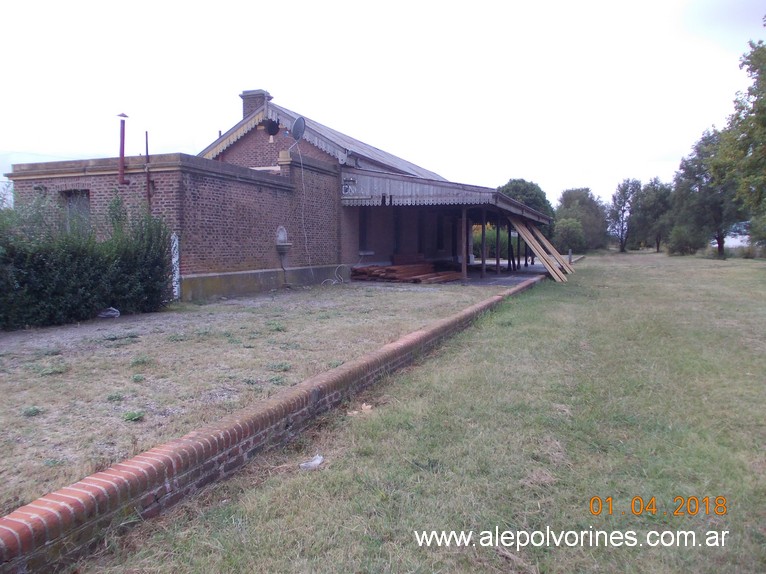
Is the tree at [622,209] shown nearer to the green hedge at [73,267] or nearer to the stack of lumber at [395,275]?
the stack of lumber at [395,275]

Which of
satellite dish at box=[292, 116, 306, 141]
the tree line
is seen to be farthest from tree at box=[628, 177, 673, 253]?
satellite dish at box=[292, 116, 306, 141]

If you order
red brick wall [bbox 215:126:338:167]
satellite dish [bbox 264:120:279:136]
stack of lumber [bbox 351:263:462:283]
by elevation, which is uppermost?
satellite dish [bbox 264:120:279:136]

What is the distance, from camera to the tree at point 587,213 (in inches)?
2554

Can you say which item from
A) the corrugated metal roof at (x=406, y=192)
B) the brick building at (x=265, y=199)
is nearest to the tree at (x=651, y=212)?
the brick building at (x=265, y=199)

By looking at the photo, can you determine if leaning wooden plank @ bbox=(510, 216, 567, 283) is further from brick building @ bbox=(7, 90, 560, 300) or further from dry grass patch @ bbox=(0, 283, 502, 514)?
dry grass patch @ bbox=(0, 283, 502, 514)

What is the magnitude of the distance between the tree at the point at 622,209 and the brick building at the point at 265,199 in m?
52.7

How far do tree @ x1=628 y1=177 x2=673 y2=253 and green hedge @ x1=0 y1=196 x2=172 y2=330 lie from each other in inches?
2283

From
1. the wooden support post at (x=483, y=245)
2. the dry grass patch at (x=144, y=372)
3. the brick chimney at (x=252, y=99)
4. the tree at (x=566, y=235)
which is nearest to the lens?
the dry grass patch at (x=144, y=372)

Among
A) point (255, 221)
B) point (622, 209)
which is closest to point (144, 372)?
point (255, 221)

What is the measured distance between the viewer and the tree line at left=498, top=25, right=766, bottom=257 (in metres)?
20.0

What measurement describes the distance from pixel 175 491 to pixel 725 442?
3971mm

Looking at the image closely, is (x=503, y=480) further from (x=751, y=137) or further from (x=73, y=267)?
(x=751, y=137)

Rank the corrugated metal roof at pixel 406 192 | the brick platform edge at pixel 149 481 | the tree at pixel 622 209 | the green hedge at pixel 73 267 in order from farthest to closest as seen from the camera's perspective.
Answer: the tree at pixel 622 209, the corrugated metal roof at pixel 406 192, the green hedge at pixel 73 267, the brick platform edge at pixel 149 481

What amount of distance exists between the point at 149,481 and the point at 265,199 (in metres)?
11.4
